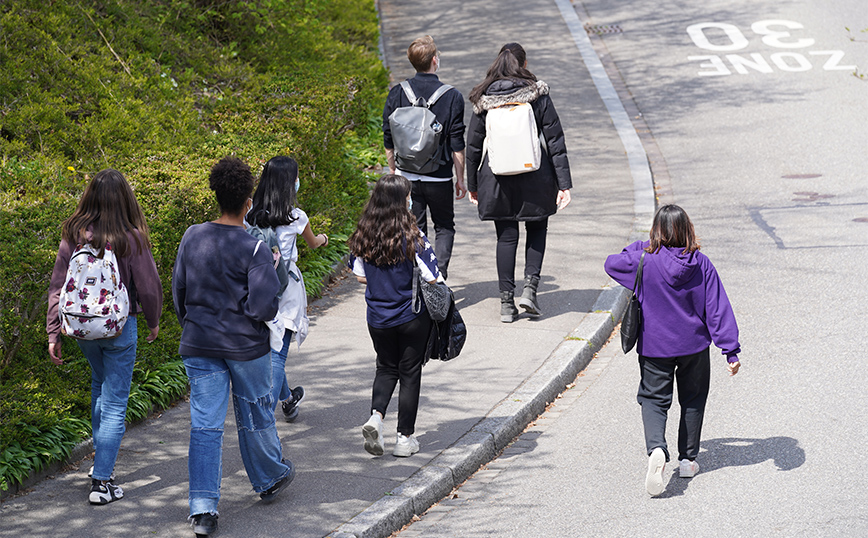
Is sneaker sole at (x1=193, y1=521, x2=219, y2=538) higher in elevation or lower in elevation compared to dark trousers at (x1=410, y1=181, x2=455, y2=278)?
lower

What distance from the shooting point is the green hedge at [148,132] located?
5.48 metres

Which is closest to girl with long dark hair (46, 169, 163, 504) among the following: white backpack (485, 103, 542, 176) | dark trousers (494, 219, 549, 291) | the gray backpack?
the gray backpack

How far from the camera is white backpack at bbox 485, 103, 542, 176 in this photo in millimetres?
7297

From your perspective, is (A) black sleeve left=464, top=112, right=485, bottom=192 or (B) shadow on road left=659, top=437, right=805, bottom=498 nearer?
(B) shadow on road left=659, top=437, right=805, bottom=498

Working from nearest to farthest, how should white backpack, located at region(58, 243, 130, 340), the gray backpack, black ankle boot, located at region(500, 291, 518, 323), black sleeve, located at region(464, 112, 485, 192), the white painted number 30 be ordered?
1. white backpack, located at region(58, 243, 130, 340)
2. the gray backpack
3. black sleeve, located at region(464, 112, 485, 192)
4. black ankle boot, located at region(500, 291, 518, 323)
5. the white painted number 30

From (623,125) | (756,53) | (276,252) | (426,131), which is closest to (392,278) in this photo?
(276,252)

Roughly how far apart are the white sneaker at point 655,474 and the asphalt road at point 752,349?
0.10m

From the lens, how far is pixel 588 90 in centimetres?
1466

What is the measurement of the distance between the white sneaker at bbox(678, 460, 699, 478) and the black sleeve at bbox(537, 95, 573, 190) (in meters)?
2.78

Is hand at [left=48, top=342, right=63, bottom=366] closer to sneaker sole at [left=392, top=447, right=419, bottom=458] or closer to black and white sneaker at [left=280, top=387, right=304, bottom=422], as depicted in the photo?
black and white sneaker at [left=280, top=387, right=304, bottom=422]

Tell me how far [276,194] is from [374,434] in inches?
59.0

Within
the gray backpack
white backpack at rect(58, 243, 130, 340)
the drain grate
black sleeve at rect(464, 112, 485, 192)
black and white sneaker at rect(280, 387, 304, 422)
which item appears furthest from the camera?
the drain grate

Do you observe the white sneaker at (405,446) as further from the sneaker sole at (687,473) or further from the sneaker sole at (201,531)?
the sneaker sole at (687,473)

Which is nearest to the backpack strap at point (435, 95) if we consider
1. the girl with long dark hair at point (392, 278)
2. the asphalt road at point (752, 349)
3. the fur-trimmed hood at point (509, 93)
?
the fur-trimmed hood at point (509, 93)
